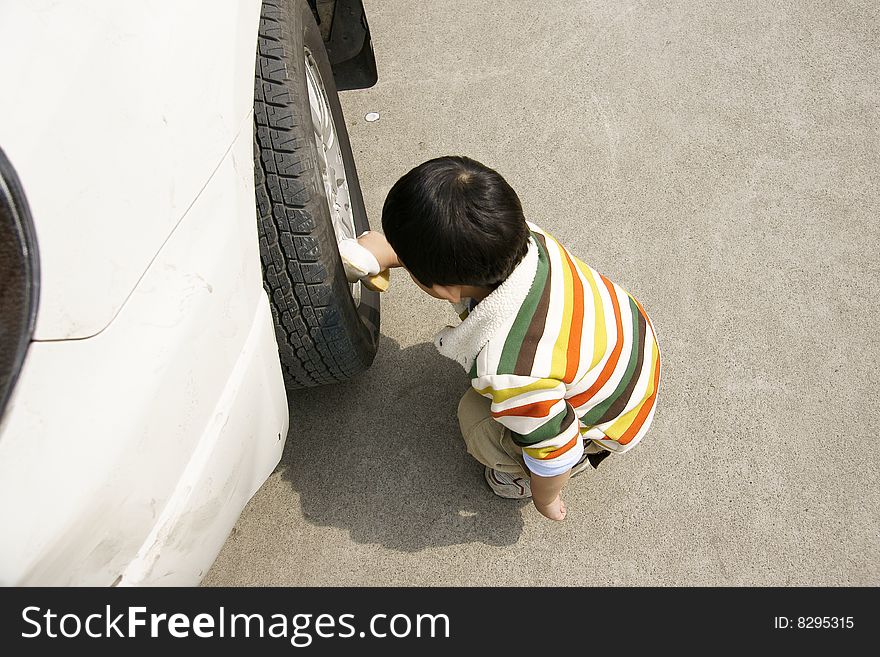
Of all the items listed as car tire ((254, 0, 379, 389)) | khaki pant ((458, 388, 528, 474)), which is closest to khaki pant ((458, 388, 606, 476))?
khaki pant ((458, 388, 528, 474))

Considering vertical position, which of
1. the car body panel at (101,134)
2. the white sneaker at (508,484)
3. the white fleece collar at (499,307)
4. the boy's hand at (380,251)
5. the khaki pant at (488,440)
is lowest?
the white sneaker at (508,484)

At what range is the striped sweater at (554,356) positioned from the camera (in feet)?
5.64

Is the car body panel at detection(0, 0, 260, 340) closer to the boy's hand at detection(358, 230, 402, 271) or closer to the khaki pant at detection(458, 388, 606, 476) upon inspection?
the boy's hand at detection(358, 230, 402, 271)

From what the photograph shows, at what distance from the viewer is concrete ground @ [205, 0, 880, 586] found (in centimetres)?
217

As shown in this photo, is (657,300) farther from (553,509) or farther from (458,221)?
(458,221)

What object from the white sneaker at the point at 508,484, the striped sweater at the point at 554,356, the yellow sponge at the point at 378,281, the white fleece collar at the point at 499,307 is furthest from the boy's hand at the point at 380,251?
the white sneaker at the point at 508,484

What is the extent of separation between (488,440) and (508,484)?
175mm

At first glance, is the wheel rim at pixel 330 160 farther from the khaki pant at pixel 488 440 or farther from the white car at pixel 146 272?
the khaki pant at pixel 488 440

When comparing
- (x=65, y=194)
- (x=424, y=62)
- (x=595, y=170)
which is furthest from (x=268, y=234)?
(x=424, y=62)

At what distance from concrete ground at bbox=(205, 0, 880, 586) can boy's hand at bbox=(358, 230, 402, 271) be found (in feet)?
1.33

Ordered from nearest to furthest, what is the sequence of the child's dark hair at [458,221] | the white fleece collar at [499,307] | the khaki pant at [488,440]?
the child's dark hair at [458,221], the white fleece collar at [499,307], the khaki pant at [488,440]

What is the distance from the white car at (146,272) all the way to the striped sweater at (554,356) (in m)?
0.41

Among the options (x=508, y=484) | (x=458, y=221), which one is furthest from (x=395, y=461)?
(x=458, y=221)

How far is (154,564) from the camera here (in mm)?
1424
